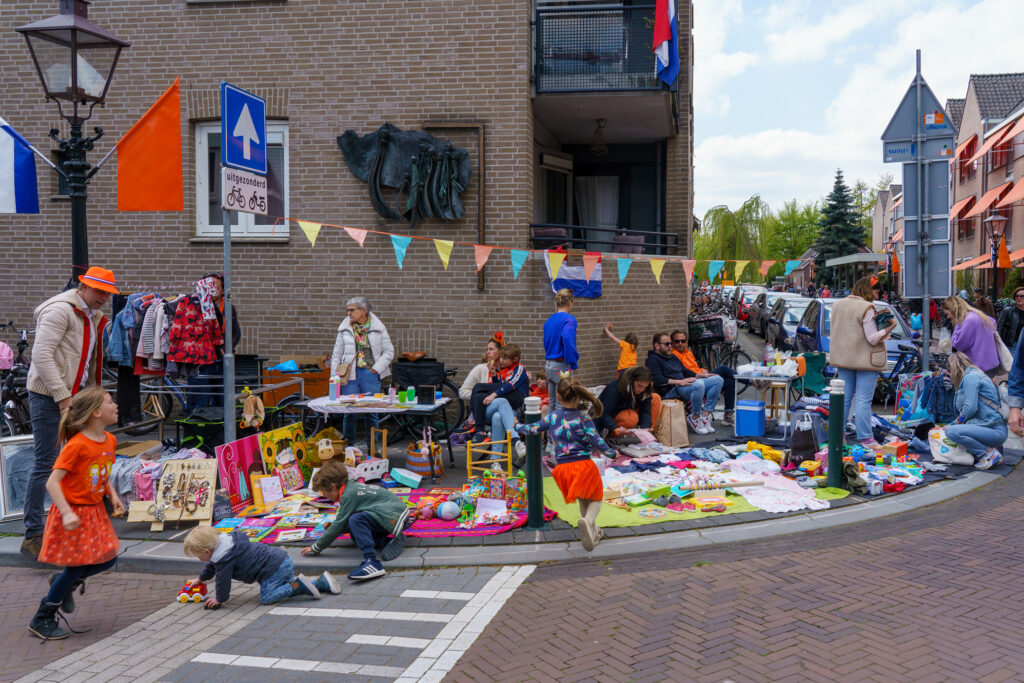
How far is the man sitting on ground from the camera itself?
10555 mm

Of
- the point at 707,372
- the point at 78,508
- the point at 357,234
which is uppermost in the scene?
the point at 357,234

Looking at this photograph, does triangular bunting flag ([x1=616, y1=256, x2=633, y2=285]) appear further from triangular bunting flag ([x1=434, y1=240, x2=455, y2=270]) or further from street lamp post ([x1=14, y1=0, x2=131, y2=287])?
street lamp post ([x1=14, y1=0, x2=131, y2=287])

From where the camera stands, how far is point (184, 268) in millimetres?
11531

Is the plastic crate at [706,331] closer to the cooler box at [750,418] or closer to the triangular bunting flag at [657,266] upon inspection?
the triangular bunting flag at [657,266]

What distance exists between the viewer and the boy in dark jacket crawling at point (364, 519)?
600 centimetres

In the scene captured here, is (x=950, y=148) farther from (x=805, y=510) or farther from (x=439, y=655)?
(x=439, y=655)

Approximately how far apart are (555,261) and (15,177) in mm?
6063

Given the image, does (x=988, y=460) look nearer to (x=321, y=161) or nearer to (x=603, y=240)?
(x=603, y=240)

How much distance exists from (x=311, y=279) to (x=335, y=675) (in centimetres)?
768

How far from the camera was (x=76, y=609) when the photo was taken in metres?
5.49

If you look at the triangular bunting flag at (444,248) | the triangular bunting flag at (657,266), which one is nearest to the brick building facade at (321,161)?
the triangular bunting flag at (444,248)

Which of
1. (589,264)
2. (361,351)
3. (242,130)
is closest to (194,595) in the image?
(242,130)

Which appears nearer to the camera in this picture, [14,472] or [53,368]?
[53,368]

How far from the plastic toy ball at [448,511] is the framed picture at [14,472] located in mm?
3381
